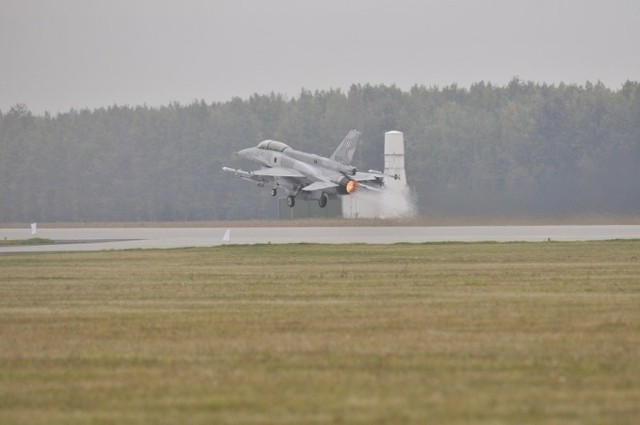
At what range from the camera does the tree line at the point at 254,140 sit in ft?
283

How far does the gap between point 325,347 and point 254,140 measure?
10886cm

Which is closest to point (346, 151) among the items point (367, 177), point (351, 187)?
point (367, 177)

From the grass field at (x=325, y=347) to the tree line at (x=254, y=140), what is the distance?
48865 millimetres

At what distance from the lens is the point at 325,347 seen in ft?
51.4

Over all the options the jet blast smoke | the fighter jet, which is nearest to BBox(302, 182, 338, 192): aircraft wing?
the fighter jet

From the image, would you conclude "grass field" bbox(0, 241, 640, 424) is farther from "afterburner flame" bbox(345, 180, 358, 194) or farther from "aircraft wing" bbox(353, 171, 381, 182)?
"aircraft wing" bbox(353, 171, 381, 182)

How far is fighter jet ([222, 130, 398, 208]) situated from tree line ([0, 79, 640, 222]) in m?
8.51

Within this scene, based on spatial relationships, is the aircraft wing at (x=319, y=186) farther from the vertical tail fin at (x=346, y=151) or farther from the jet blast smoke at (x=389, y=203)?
the vertical tail fin at (x=346, y=151)

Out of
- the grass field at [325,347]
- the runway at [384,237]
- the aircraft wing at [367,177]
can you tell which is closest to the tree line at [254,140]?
the aircraft wing at [367,177]

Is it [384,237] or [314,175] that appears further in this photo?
[314,175]

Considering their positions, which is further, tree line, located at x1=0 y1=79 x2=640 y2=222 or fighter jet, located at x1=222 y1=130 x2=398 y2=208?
tree line, located at x1=0 y1=79 x2=640 y2=222

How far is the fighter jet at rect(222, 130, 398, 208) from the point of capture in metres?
66.4

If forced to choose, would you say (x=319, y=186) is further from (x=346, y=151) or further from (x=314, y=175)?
(x=346, y=151)

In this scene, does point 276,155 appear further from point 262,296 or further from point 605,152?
point 262,296
